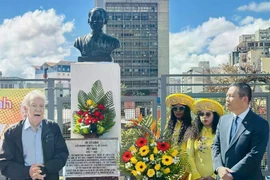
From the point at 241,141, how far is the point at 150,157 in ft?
2.40

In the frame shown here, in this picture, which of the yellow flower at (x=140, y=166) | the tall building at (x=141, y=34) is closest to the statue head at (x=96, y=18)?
the yellow flower at (x=140, y=166)

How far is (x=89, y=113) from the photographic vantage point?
4.18 meters

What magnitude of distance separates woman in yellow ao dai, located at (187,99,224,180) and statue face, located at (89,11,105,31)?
165 centimetres

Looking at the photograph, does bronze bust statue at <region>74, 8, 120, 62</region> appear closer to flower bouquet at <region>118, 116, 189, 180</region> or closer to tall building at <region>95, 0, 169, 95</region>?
flower bouquet at <region>118, 116, 189, 180</region>

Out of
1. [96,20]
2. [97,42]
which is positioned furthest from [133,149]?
[96,20]

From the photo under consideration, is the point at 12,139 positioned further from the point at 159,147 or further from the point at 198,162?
the point at 198,162

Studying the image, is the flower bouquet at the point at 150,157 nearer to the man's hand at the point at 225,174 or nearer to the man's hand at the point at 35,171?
the man's hand at the point at 225,174

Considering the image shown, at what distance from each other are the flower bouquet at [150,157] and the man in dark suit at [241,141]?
0.35 meters

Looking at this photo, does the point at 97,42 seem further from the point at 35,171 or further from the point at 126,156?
the point at 35,171

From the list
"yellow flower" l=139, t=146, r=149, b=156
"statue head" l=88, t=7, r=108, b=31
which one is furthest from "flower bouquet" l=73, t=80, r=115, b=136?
"yellow flower" l=139, t=146, r=149, b=156

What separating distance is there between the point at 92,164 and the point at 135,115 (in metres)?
1.71

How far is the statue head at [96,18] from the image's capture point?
4.56m

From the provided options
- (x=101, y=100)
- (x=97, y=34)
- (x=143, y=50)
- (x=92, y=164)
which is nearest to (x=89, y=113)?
(x=101, y=100)

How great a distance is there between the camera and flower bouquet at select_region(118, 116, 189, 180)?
2.92 metres
